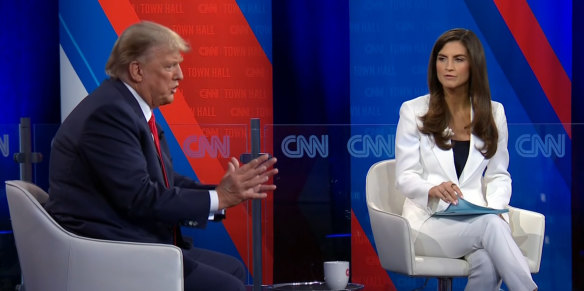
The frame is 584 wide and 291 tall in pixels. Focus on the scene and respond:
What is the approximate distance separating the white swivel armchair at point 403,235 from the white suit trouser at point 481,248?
0.05m

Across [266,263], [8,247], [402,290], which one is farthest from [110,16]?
[402,290]

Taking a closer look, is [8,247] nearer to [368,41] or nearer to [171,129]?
[171,129]

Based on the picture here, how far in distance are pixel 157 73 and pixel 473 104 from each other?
1662 mm

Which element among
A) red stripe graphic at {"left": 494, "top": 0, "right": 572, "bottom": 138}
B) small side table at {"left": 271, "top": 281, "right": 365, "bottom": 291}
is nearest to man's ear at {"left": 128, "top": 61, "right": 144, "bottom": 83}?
small side table at {"left": 271, "top": 281, "right": 365, "bottom": 291}

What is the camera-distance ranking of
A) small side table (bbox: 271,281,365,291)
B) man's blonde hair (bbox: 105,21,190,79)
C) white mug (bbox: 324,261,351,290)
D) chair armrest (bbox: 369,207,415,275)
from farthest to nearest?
small side table (bbox: 271,281,365,291) < white mug (bbox: 324,261,351,290) < chair armrest (bbox: 369,207,415,275) < man's blonde hair (bbox: 105,21,190,79)

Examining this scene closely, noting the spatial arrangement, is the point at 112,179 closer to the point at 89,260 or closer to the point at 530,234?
the point at 89,260

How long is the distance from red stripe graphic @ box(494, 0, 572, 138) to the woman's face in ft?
6.88

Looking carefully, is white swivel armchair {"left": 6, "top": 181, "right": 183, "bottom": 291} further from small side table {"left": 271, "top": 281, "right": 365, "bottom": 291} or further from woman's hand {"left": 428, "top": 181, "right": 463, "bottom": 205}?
small side table {"left": 271, "top": 281, "right": 365, "bottom": 291}

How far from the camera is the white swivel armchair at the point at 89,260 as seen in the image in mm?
2471

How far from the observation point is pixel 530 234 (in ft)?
11.8

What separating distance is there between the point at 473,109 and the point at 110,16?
2975mm

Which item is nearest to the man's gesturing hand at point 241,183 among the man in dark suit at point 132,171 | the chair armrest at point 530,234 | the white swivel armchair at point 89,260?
the man in dark suit at point 132,171

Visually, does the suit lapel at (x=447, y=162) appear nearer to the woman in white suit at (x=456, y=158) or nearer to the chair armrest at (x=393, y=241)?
the woman in white suit at (x=456, y=158)

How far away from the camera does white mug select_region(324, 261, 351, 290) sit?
3990mm
